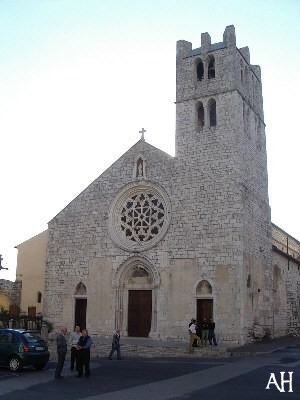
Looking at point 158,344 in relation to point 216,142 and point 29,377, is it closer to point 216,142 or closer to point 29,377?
point 29,377

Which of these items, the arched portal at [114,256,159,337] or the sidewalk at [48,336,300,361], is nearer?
the sidewalk at [48,336,300,361]

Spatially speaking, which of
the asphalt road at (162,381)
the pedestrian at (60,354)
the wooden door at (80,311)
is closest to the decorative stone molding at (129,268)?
the wooden door at (80,311)

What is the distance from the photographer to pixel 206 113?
25750 mm

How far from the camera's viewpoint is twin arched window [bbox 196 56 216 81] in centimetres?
2664

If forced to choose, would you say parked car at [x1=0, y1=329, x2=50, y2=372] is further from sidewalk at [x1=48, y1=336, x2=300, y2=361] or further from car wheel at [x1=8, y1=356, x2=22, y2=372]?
sidewalk at [x1=48, y1=336, x2=300, y2=361]

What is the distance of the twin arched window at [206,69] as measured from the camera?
26.6 m

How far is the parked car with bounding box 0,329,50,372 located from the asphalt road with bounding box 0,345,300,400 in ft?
0.98

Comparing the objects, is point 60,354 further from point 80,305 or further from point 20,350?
point 80,305

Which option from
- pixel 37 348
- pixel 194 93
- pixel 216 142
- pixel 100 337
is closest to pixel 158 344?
pixel 100 337

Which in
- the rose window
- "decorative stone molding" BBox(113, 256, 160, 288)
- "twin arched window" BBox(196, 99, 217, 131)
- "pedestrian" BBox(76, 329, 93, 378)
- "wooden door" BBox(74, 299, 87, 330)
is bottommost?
"pedestrian" BBox(76, 329, 93, 378)

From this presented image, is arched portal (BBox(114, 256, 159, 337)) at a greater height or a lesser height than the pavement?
greater

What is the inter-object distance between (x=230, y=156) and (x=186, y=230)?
4557 millimetres

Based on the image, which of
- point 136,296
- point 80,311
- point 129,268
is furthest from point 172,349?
point 80,311

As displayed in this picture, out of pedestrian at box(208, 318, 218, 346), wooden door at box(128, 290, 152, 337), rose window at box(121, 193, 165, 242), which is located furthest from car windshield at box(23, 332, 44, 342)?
rose window at box(121, 193, 165, 242)
